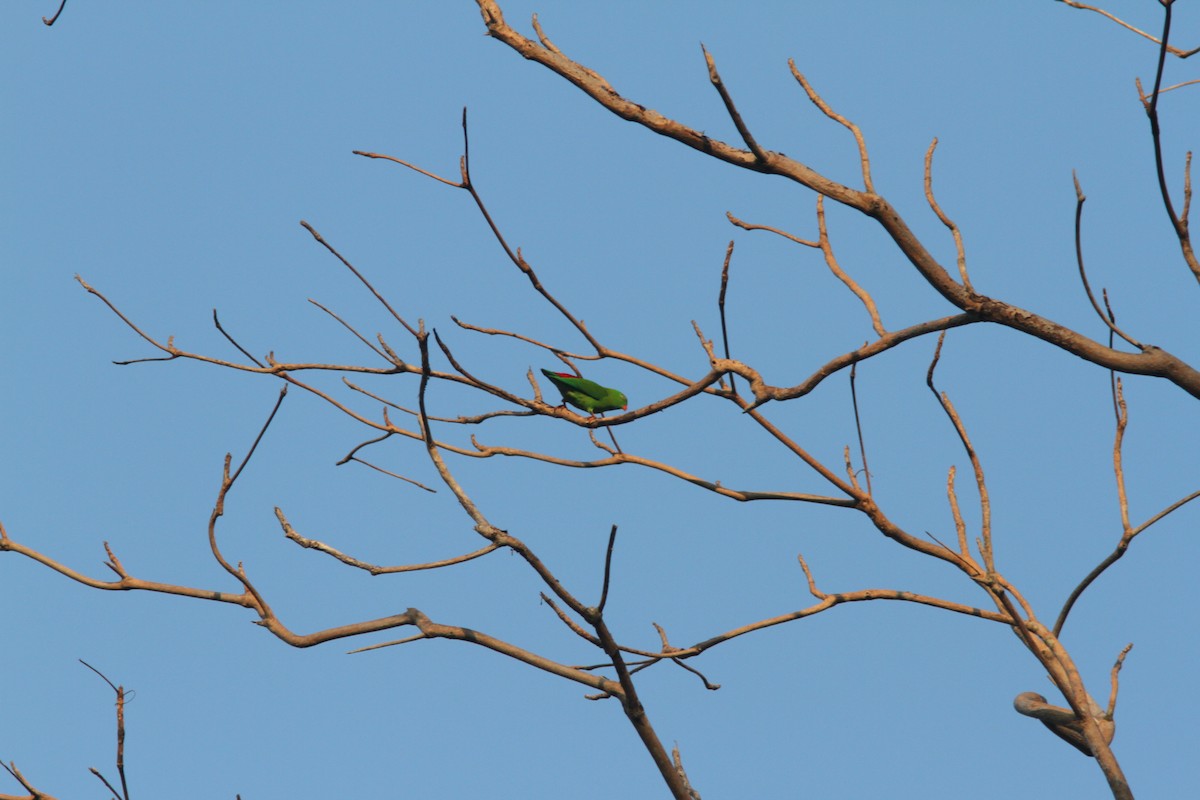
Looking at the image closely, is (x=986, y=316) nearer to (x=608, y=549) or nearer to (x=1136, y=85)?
(x=1136, y=85)

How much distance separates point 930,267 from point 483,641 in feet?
6.70

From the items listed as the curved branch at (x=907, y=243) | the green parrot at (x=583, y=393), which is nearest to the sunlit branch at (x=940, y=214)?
the curved branch at (x=907, y=243)

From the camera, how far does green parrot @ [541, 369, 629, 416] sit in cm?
780

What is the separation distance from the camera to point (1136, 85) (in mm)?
3621

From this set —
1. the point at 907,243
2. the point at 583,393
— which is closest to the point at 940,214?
the point at 907,243

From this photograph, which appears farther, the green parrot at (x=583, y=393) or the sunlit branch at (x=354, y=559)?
the green parrot at (x=583, y=393)

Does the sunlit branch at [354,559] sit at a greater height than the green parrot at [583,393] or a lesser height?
lesser

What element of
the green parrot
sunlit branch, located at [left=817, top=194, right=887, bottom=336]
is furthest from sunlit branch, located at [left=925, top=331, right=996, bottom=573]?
the green parrot

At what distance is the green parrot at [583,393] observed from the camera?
7.80 meters

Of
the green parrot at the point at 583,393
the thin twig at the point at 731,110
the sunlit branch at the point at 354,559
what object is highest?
the green parrot at the point at 583,393

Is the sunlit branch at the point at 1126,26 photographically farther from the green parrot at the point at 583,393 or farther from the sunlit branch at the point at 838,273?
the green parrot at the point at 583,393

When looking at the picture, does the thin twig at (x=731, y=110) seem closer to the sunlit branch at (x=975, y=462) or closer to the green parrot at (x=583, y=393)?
the sunlit branch at (x=975, y=462)

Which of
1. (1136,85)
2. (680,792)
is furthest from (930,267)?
(680,792)

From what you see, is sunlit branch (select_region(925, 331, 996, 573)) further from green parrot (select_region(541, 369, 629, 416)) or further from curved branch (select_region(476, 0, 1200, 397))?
green parrot (select_region(541, 369, 629, 416))
